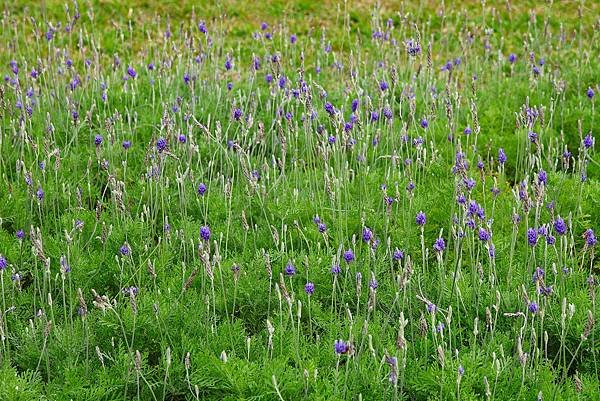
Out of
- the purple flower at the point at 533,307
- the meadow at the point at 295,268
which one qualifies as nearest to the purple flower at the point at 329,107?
the meadow at the point at 295,268

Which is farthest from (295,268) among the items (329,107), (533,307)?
(533,307)

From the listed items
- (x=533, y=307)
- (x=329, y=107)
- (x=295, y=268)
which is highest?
(x=329, y=107)

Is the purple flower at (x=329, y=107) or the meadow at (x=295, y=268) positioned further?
the purple flower at (x=329, y=107)

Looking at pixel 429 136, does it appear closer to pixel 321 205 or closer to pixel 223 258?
pixel 321 205

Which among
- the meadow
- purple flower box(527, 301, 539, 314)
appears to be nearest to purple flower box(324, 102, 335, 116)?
the meadow

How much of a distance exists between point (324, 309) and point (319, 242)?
16.9 inches

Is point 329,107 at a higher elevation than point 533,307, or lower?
higher

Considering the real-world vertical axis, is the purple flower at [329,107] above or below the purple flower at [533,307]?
above

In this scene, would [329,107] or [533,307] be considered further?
[329,107]

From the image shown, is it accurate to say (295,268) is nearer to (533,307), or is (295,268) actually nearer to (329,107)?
(329,107)

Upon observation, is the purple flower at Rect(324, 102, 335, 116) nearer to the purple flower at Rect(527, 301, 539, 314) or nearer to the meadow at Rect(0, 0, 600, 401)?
the meadow at Rect(0, 0, 600, 401)

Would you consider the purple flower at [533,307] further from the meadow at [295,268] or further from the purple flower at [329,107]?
the purple flower at [329,107]

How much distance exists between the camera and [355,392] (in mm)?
3049

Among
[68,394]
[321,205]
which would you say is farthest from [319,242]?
[68,394]
